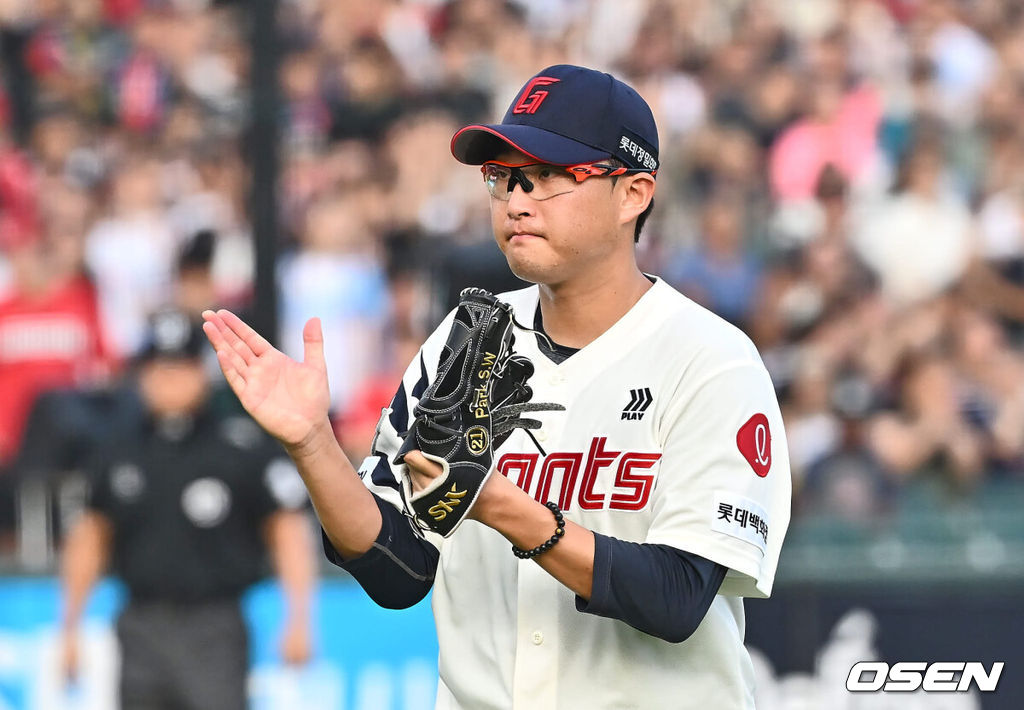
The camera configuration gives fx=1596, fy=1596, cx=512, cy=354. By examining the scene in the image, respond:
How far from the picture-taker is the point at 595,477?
2816mm

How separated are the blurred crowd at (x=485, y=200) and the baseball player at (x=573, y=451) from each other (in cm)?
416

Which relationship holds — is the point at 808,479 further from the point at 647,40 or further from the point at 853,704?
the point at 647,40

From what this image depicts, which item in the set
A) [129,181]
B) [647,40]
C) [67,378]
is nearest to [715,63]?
[647,40]

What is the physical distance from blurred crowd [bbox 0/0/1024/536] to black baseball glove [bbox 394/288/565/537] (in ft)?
14.5

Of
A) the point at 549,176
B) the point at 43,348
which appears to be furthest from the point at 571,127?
the point at 43,348

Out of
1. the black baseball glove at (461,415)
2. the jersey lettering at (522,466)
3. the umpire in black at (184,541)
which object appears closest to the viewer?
the black baseball glove at (461,415)

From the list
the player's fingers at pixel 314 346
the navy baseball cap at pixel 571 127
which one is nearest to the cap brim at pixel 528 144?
the navy baseball cap at pixel 571 127

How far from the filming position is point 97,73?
8398 mm

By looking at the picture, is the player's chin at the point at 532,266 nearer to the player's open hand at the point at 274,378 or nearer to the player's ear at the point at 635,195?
the player's ear at the point at 635,195

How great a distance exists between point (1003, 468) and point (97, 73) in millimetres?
4973

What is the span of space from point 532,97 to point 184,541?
4.23m

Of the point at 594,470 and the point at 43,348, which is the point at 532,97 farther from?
the point at 43,348

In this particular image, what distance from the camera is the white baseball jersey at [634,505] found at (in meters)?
2.76

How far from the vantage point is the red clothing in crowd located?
7449 mm
